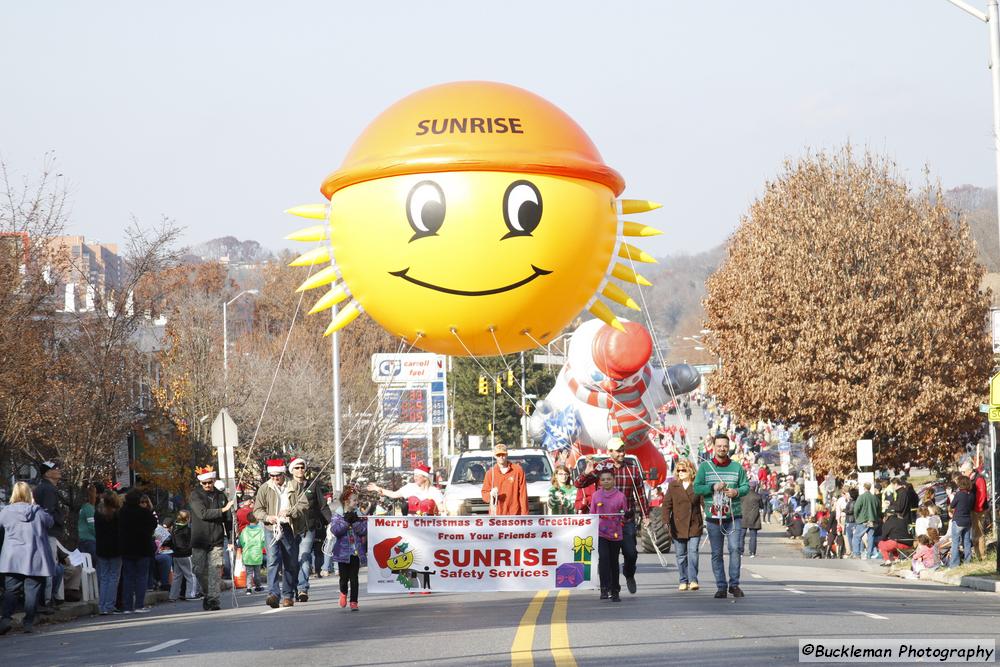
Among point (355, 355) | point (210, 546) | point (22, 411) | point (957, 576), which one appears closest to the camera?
point (210, 546)

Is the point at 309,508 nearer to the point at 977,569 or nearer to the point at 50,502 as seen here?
the point at 50,502

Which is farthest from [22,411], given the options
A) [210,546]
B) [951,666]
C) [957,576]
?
[951,666]

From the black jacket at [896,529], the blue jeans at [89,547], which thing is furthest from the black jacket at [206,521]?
the black jacket at [896,529]

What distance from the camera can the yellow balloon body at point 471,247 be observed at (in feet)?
38.6

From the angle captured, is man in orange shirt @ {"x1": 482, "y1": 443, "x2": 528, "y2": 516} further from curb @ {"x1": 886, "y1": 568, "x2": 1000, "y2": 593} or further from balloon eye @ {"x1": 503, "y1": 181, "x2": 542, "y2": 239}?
curb @ {"x1": 886, "y1": 568, "x2": 1000, "y2": 593}

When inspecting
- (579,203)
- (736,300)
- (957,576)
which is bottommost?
(957,576)

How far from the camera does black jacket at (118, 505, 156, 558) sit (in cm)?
1769

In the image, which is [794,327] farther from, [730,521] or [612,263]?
[612,263]

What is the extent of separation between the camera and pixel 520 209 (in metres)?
11.8

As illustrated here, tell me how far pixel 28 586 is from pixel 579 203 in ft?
25.1

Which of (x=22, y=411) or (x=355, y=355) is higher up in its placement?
(x=355, y=355)

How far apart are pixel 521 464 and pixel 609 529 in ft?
27.8

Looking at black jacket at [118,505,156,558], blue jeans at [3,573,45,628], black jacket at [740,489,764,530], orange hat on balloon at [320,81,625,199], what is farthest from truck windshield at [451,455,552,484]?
orange hat on balloon at [320,81,625,199]

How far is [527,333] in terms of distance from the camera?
12.9m
